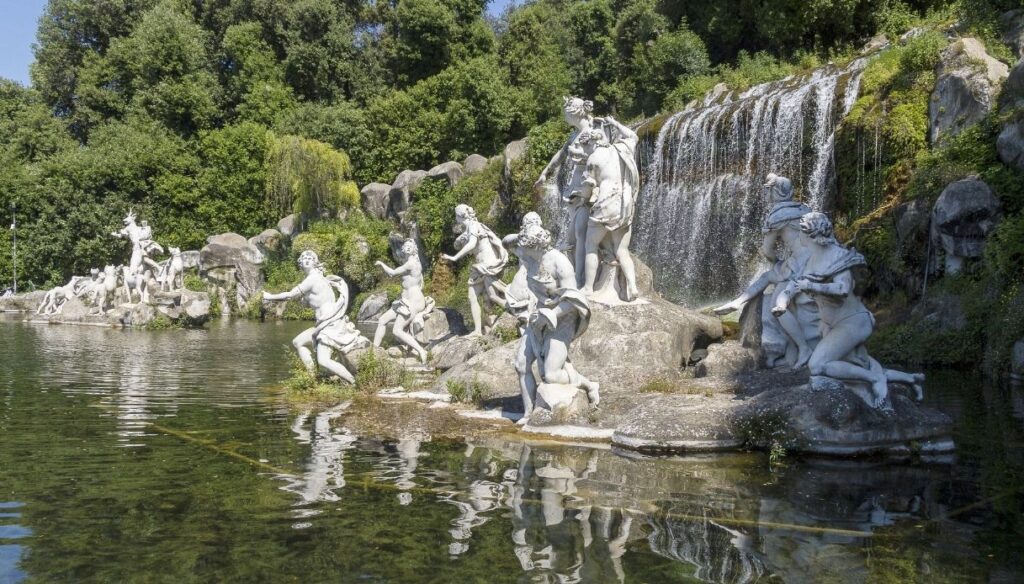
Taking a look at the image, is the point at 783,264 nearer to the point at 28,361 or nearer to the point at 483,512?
the point at 483,512

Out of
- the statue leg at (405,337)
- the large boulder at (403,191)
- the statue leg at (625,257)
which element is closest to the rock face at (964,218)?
the statue leg at (625,257)

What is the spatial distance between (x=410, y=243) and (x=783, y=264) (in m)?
6.41

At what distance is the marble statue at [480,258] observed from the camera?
15.4m

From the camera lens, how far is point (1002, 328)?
44.5 feet

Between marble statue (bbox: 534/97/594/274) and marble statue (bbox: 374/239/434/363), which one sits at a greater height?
marble statue (bbox: 534/97/594/274)

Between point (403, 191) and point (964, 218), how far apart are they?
85.4ft

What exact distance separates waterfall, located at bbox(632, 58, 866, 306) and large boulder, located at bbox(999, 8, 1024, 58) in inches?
123

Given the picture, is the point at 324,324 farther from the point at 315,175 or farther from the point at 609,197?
the point at 315,175

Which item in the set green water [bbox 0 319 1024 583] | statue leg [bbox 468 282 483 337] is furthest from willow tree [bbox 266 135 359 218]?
green water [bbox 0 319 1024 583]

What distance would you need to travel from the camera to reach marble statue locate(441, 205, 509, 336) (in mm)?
15398

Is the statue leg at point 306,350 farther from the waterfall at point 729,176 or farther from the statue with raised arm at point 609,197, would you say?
the waterfall at point 729,176

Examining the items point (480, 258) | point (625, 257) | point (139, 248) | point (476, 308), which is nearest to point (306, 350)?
point (476, 308)

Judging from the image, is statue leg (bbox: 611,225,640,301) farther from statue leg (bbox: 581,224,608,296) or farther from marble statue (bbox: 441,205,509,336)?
marble statue (bbox: 441,205,509,336)

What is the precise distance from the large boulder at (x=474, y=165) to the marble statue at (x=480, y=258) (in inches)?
801
